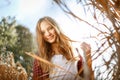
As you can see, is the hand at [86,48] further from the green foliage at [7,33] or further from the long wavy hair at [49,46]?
the green foliage at [7,33]

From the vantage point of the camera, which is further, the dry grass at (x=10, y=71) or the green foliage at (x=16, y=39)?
the green foliage at (x=16, y=39)

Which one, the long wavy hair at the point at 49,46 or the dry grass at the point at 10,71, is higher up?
the long wavy hair at the point at 49,46

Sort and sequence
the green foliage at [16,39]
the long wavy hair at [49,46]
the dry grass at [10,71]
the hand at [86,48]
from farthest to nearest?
the green foliage at [16,39], the dry grass at [10,71], the long wavy hair at [49,46], the hand at [86,48]

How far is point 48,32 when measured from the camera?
150 cm

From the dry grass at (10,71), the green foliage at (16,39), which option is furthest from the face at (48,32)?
the green foliage at (16,39)

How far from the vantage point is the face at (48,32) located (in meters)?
1.49

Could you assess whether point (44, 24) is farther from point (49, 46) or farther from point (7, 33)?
point (7, 33)

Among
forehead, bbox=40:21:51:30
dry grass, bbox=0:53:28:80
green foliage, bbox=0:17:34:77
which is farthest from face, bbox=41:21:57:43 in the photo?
green foliage, bbox=0:17:34:77

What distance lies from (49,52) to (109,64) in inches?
35.3

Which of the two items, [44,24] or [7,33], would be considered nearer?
[44,24]

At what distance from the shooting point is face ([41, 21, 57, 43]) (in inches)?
58.8

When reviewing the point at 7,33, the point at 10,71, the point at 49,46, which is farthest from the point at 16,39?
the point at 49,46

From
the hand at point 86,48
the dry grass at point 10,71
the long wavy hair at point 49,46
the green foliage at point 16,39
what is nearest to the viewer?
the hand at point 86,48

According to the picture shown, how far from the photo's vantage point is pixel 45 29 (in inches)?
58.9
